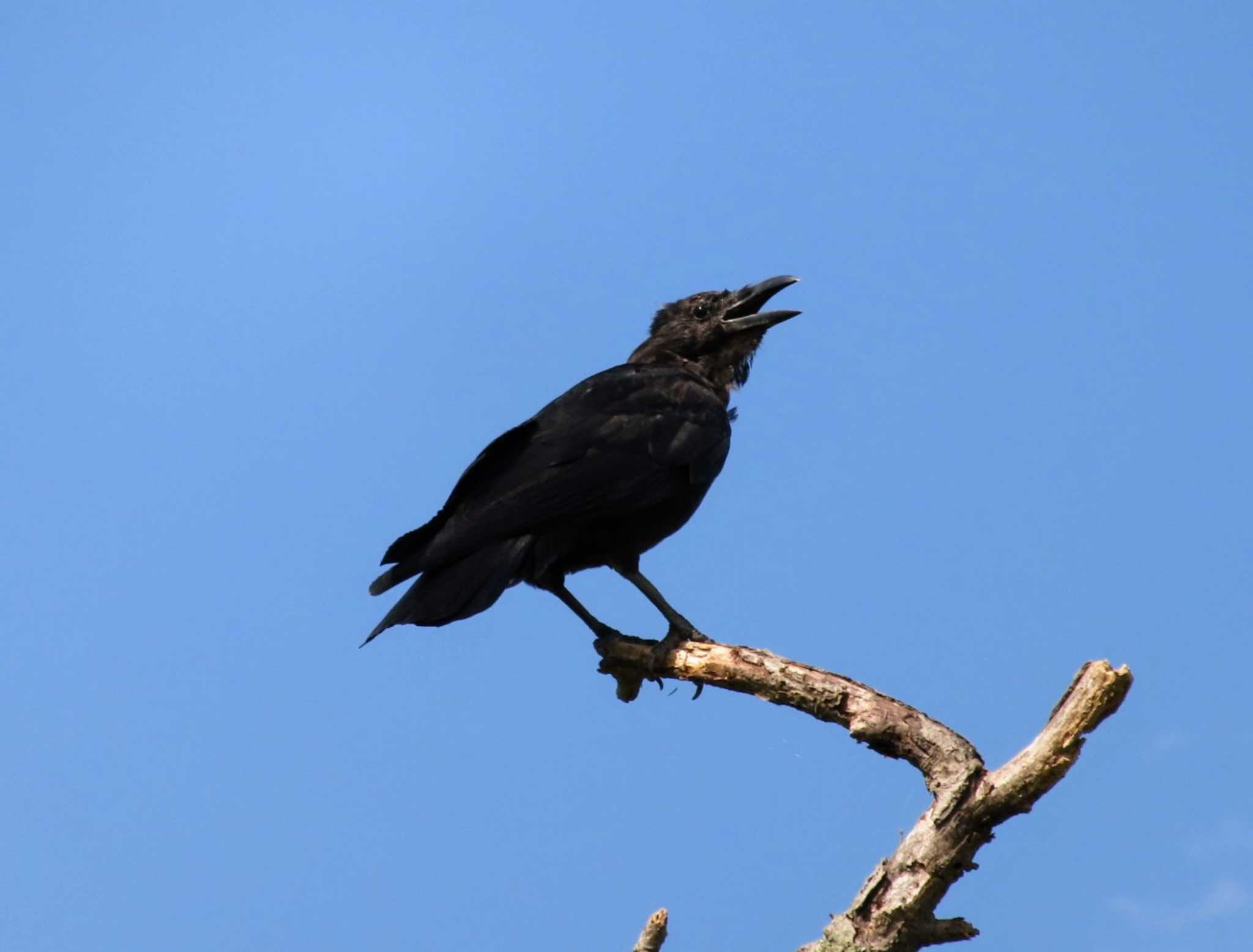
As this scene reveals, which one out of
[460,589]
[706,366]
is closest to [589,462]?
[460,589]

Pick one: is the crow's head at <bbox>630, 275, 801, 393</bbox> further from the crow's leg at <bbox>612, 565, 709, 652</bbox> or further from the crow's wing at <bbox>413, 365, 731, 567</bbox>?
the crow's leg at <bbox>612, 565, 709, 652</bbox>

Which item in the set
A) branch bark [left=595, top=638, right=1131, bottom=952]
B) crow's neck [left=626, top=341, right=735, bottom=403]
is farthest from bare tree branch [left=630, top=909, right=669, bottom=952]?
crow's neck [left=626, top=341, right=735, bottom=403]

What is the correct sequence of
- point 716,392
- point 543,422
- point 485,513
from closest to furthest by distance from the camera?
point 485,513 → point 543,422 → point 716,392

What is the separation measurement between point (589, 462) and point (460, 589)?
0.79 meters

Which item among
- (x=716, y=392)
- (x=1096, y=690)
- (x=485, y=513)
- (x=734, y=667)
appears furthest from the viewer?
(x=716, y=392)

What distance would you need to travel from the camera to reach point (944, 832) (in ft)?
12.7

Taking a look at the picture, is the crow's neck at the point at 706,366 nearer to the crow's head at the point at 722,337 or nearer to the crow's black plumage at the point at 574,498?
the crow's head at the point at 722,337

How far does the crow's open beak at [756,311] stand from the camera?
691cm

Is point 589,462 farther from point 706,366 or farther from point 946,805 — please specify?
point 946,805

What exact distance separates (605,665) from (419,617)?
3.01 ft

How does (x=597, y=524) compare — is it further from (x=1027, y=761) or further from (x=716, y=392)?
(x=1027, y=761)

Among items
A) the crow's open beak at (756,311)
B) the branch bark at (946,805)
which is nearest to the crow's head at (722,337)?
the crow's open beak at (756,311)

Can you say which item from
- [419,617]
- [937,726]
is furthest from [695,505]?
[937,726]

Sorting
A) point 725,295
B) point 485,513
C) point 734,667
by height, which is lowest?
point 734,667
